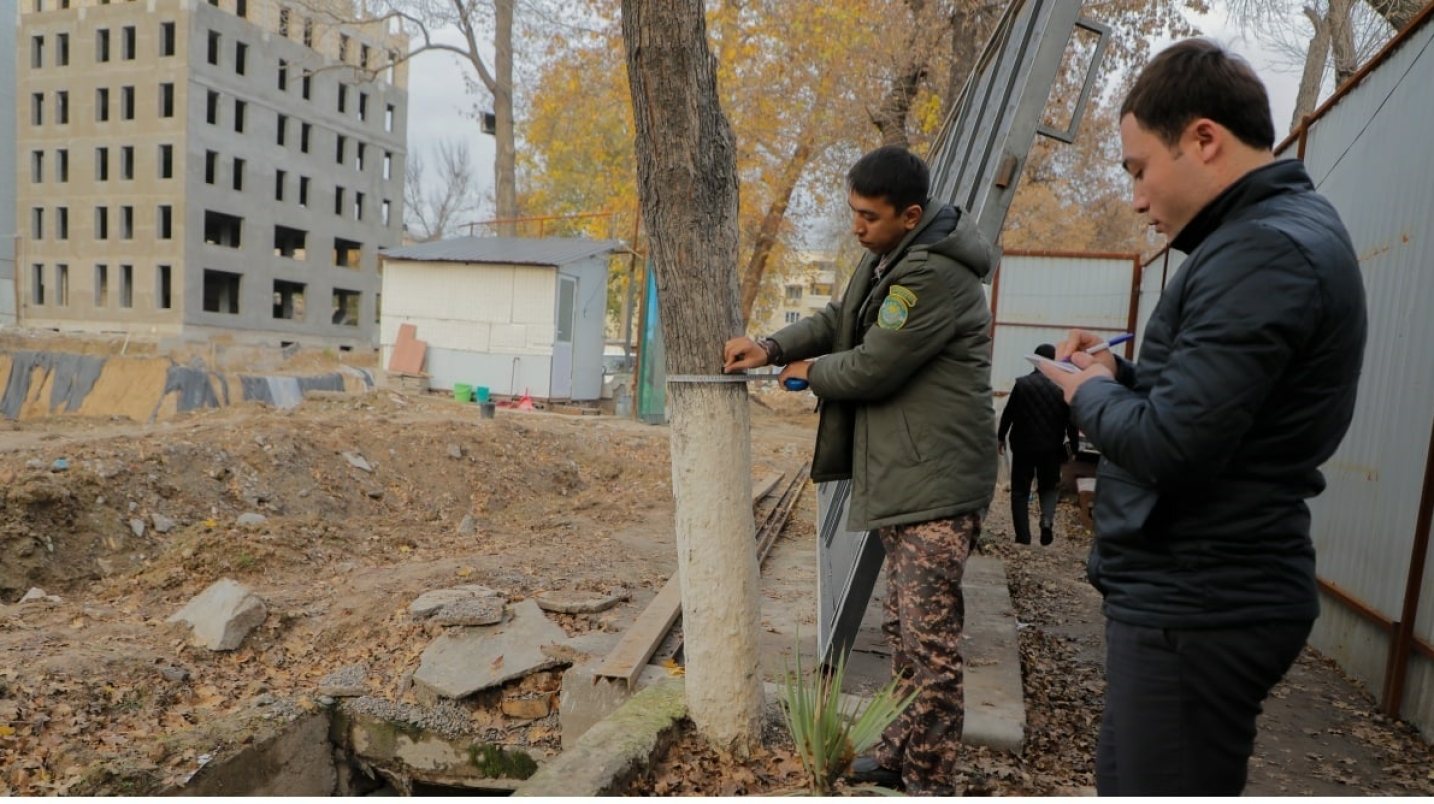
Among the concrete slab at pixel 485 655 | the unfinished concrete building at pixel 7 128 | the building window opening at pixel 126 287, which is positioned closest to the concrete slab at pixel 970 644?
the concrete slab at pixel 485 655

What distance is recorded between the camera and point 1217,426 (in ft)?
4.84

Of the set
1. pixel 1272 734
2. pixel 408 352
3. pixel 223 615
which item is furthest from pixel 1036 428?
pixel 408 352

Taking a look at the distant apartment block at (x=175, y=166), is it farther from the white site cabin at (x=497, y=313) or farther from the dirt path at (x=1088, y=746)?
the dirt path at (x=1088, y=746)

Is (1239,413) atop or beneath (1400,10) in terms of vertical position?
beneath

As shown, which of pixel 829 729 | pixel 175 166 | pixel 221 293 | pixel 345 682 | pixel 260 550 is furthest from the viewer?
pixel 221 293

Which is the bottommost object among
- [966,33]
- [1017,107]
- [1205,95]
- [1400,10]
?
[1205,95]

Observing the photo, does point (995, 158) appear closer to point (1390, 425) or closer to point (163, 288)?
point (1390, 425)

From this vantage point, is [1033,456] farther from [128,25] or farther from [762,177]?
[128,25]

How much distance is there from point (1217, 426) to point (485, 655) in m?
3.82

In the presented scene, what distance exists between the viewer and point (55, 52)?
3481cm

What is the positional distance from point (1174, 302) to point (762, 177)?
2122 cm

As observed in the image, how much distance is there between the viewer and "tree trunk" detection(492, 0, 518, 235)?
22203 millimetres

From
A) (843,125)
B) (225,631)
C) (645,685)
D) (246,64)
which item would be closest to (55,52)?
(246,64)

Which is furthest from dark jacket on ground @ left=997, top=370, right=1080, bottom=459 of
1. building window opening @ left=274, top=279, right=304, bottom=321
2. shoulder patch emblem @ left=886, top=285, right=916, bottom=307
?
building window opening @ left=274, top=279, right=304, bottom=321
